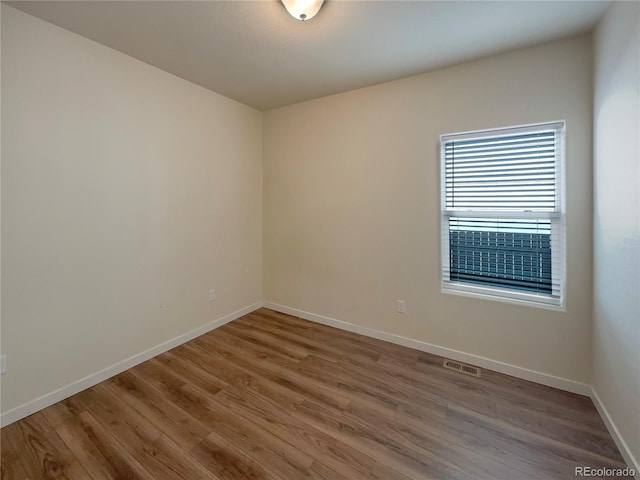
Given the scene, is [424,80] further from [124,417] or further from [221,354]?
[124,417]

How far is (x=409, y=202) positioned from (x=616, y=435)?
6.58 feet

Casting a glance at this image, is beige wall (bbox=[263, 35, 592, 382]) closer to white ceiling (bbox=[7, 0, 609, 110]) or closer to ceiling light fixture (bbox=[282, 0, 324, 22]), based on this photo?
white ceiling (bbox=[7, 0, 609, 110])

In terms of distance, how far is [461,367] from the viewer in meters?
2.32

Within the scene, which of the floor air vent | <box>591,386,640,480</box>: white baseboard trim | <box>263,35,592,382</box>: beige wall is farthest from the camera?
the floor air vent

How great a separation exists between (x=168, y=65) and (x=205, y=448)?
9.72 feet

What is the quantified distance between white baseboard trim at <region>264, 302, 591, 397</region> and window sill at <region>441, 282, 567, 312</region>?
0.52 m

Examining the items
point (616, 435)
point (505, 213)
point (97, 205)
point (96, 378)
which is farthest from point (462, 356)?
point (97, 205)

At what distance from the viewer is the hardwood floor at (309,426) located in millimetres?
1421

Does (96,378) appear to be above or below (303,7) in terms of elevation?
below

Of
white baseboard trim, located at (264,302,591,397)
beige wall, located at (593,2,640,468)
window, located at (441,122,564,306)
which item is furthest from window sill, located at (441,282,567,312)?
white baseboard trim, located at (264,302,591,397)

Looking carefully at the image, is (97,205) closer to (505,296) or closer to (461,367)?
(461,367)

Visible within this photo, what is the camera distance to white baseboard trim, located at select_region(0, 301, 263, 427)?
1743mm

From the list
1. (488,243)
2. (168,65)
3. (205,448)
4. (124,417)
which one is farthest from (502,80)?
(124,417)

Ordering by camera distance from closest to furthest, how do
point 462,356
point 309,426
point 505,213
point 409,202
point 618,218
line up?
1. point 618,218
2. point 309,426
3. point 505,213
4. point 462,356
5. point 409,202
